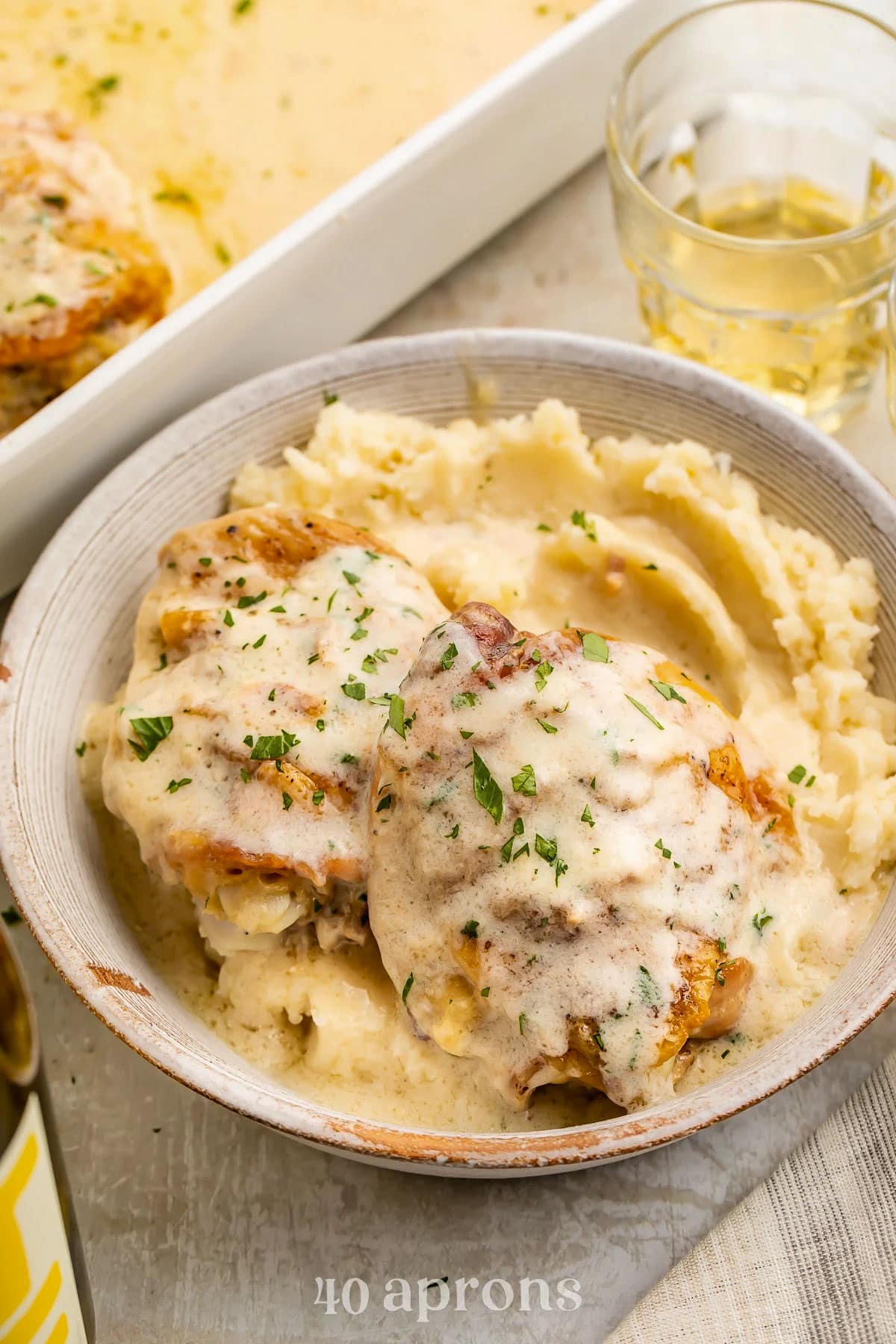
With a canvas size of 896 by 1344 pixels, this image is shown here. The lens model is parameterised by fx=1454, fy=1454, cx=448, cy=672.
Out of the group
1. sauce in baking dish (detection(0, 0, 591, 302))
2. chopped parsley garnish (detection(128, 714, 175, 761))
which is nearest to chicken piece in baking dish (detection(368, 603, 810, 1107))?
chopped parsley garnish (detection(128, 714, 175, 761))

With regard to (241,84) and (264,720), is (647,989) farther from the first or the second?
(241,84)

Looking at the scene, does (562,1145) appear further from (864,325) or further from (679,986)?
(864,325)

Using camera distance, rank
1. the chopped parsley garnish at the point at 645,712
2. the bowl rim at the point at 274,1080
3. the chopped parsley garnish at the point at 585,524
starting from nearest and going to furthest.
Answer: the bowl rim at the point at 274,1080, the chopped parsley garnish at the point at 645,712, the chopped parsley garnish at the point at 585,524

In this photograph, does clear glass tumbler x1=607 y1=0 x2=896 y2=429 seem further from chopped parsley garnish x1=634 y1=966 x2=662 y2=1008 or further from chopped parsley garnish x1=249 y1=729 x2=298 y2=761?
chopped parsley garnish x1=634 y1=966 x2=662 y2=1008

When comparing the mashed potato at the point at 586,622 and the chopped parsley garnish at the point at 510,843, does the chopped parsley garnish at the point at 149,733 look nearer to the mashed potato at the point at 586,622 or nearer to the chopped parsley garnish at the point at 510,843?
the mashed potato at the point at 586,622

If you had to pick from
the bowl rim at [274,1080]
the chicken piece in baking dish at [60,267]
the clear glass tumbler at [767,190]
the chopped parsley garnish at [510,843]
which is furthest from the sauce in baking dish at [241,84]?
the chopped parsley garnish at [510,843]

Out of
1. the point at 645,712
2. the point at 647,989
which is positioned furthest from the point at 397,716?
the point at 647,989
